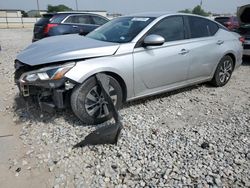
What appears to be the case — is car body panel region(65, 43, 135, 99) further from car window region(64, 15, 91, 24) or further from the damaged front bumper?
car window region(64, 15, 91, 24)

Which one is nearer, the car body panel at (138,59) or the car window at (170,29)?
the car body panel at (138,59)

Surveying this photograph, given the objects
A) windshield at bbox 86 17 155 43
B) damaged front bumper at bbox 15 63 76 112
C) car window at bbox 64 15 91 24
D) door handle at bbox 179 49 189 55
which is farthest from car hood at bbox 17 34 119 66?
car window at bbox 64 15 91 24

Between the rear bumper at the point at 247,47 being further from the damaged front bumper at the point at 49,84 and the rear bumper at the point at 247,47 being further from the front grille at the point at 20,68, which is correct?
the front grille at the point at 20,68

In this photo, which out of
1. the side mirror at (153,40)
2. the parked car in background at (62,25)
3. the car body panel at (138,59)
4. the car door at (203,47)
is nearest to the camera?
the car body panel at (138,59)

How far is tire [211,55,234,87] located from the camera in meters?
5.68

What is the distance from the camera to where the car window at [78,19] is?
9.65 meters

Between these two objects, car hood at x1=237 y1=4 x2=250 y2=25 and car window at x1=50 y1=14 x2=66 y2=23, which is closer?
car hood at x1=237 y1=4 x2=250 y2=25

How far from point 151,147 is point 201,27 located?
2.97 meters

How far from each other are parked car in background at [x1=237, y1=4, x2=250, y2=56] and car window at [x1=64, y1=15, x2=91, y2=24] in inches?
212

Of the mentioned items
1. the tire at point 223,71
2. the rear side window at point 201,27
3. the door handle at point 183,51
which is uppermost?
the rear side window at point 201,27

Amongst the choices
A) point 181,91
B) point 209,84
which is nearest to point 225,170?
point 181,91

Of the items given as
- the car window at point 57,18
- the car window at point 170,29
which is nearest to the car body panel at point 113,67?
the car window at point 170,29

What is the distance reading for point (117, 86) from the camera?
4.02 metres

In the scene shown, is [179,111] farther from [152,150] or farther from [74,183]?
[74,183]
